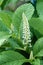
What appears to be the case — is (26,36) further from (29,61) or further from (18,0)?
(18,0)

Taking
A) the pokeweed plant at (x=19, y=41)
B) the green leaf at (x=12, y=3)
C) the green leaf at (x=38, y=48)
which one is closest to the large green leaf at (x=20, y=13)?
the pokeweed plant at (x=19, y=41)

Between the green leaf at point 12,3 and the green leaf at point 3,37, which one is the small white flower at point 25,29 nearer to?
the green leaf at point 3,37

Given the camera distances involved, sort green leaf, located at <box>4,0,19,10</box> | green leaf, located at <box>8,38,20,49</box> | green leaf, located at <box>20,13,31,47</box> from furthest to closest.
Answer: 1. green leaf, located at <box>4,0,19,10</box>
2. green leaf, located at <box>8,38,20,49</box>
3. green leaf, located at <box>20,13,31,47</box>

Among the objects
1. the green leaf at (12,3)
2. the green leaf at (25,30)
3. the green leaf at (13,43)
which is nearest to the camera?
the green leaf at (25,30)

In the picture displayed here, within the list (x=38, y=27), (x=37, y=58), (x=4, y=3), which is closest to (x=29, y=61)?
(x=37, y=58)

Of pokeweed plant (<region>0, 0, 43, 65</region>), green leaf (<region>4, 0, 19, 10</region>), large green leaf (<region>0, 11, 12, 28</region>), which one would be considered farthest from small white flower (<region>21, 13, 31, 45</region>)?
green leaf (<region>4, 0, 19, 10</region>)

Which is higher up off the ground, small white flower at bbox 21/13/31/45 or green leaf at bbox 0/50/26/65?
small white flower at bbox 21/13/31/45

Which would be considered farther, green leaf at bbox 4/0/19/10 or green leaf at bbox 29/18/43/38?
green leaf at bbox 4/0/19/10

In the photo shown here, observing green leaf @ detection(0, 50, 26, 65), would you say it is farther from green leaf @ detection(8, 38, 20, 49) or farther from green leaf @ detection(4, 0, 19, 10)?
green leaf @ detection(4, 0, 19, 10)

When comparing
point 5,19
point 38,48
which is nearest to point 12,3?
point 5,19
